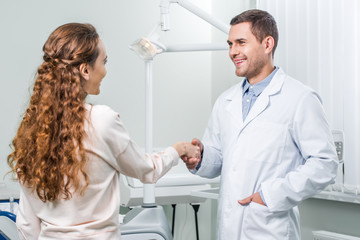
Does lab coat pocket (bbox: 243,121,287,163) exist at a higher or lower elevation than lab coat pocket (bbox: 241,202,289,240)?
higher

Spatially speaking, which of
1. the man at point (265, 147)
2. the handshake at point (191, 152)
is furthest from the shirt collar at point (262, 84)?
the handshake at point (191, 152)

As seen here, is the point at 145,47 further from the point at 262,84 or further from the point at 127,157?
the point at 127,157

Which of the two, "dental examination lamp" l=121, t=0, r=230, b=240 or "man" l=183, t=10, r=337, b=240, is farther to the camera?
"dental examination lamp" l=121, t=0, r=230, b=240

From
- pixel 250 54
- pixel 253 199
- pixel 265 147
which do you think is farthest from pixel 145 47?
pixel 253 199

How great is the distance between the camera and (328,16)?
2.36m

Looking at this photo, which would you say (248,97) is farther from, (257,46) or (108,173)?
(108,173)

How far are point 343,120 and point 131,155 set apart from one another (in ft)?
4.69

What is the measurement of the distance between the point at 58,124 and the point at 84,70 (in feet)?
0.49

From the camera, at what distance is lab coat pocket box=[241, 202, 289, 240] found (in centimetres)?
152

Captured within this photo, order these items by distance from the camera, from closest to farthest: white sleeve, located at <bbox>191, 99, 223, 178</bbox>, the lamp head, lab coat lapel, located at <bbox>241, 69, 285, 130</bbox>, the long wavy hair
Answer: the long wavy hair → lab coat lapel, located at <bbox>241, 69, 285, 130</bbox> → white sleeve, located at <bbox>191, 99, 223, 178</bbox> → the lamp head

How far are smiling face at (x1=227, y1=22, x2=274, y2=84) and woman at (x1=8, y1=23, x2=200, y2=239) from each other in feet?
2.19

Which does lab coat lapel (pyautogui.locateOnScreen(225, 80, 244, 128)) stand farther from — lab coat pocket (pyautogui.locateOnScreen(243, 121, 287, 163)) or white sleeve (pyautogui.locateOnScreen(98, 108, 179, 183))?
white sleeve (pyautogui.locateOnScreen(98, 108, 179, 183))

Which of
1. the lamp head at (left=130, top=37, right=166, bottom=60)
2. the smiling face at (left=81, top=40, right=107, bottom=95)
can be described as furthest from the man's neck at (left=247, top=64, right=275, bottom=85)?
the smiling face at (left=81, top=40, right=107, bottom=95)

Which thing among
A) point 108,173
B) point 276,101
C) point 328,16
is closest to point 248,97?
point 276,101
